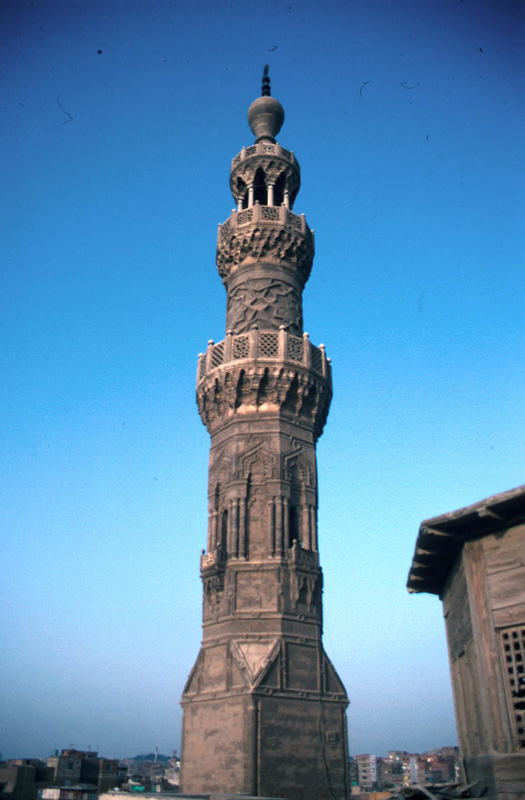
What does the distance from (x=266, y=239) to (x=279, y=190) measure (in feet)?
10.4

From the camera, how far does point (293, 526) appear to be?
20.1 m

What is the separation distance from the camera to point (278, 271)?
2347 cm

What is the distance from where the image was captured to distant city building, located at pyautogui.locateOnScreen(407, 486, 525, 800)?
31.0 feet

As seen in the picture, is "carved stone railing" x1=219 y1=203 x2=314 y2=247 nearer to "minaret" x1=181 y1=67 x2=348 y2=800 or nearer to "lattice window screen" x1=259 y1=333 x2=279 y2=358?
"minaret" x1=181 y1=67 x2=348 y2=800

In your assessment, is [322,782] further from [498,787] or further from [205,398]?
[205,398]

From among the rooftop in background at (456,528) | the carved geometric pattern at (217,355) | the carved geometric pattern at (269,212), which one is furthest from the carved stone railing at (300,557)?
the carved geometric pattern at (269,212)

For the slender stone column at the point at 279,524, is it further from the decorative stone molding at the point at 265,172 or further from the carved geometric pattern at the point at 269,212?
the decorative stone molding at the point at 265,172

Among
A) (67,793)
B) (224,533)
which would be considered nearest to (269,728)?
(224,533)

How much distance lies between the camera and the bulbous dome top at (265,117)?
2639 centimetres

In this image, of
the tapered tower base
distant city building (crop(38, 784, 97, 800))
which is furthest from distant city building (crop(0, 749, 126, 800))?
the tapered tower base

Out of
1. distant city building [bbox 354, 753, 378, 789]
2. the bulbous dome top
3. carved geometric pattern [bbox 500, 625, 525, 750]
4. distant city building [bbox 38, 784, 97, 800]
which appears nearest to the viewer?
carved geometric pattern [bbox 500, 625, 525, 750]

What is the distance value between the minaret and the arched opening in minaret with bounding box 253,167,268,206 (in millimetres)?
135

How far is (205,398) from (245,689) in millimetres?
8903

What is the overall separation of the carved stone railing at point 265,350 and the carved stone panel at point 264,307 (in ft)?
1.99
